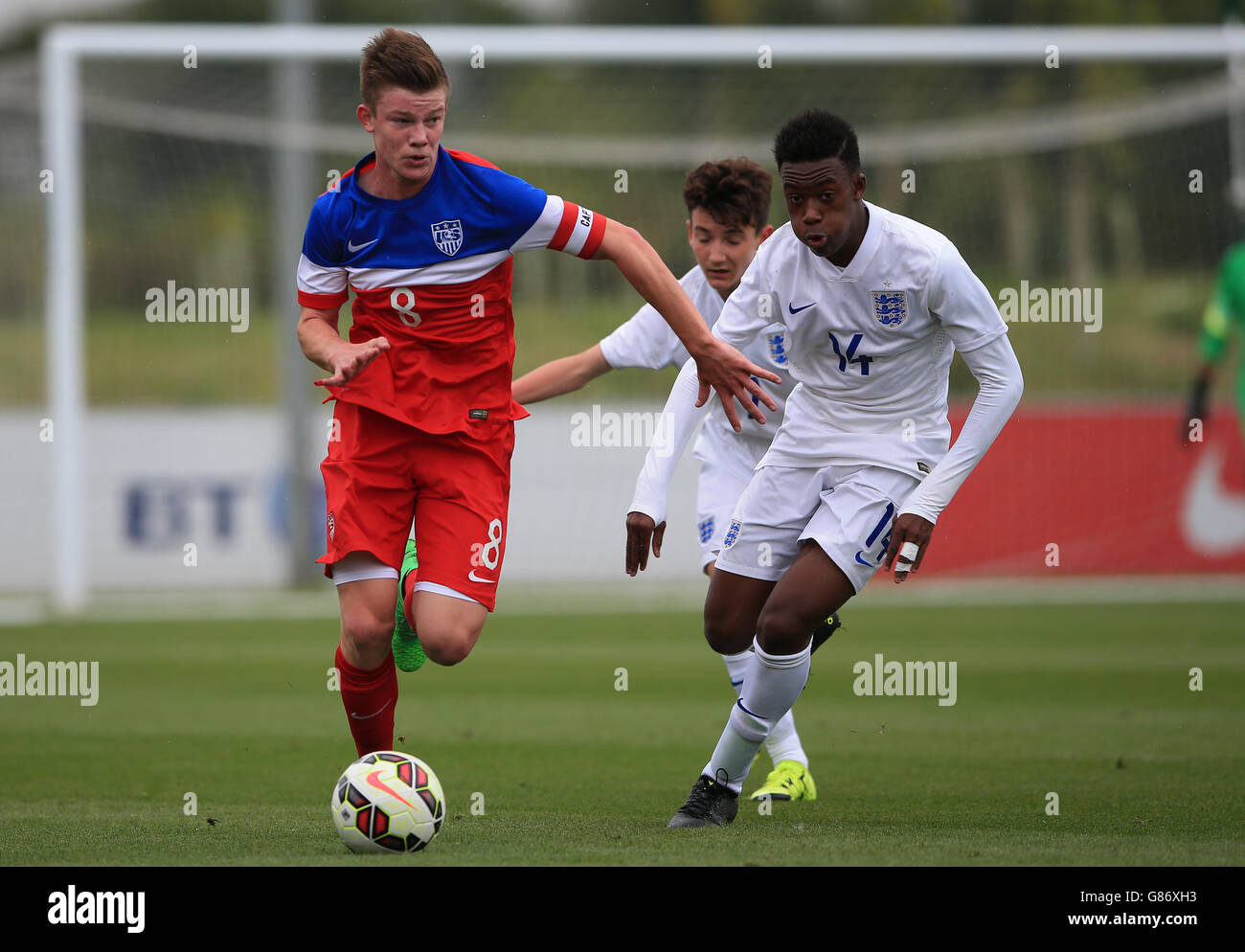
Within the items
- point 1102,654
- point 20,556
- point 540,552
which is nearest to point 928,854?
point 1102,654

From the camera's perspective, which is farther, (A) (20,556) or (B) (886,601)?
(A) (20,556)

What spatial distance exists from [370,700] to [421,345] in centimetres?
120

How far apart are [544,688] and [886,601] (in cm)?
620

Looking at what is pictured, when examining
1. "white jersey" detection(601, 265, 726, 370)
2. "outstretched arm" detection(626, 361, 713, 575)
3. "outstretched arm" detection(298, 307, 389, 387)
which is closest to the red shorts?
"outstretched arm" detection(298, 307, 389, 387)

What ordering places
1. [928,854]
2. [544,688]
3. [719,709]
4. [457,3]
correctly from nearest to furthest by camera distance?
[928,854]
[719,709]
[544,688]
[457,3]

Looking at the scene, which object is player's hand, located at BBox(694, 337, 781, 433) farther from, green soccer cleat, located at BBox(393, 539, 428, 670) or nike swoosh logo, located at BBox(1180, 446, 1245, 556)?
nike swoosh logo, located at BBox(1180, 446, 1245, 556)

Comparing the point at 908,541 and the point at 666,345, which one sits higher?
the point at 666,345

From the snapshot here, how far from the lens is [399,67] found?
16.0 ft

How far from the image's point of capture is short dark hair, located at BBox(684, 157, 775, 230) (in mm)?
6250

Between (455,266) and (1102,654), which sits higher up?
(455,266)

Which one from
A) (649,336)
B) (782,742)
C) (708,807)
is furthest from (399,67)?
(782,742)

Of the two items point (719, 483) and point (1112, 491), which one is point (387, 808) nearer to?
point (719, 483)

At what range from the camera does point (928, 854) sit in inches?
182
